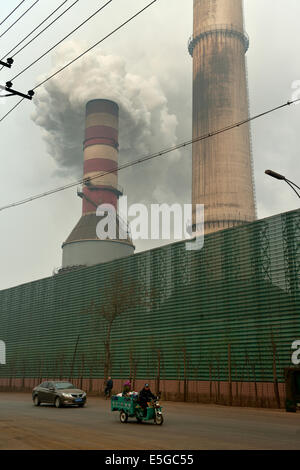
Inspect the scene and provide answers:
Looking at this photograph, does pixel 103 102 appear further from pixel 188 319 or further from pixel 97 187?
pixel 188 319

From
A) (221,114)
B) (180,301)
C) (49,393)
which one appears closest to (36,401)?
(49,393)

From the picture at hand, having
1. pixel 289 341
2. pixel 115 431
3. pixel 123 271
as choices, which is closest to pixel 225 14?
pixel 123 271

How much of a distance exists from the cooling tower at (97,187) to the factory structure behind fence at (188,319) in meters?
18.8

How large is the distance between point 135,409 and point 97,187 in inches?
2491

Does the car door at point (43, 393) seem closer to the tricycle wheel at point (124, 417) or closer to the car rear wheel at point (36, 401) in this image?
the car rear wheel at point (36, 401)

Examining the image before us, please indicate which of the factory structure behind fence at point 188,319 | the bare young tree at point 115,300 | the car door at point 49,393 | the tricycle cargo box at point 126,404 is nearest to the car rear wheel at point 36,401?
the car door at point 49,393

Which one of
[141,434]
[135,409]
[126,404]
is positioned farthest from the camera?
[126,404]

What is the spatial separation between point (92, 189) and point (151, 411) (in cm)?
6424

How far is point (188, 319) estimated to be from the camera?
3878 centimetres

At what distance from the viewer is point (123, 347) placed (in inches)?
1745

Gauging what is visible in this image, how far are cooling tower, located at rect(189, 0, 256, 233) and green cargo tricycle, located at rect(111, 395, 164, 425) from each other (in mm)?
58400

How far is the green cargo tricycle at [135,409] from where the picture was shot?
17.1 meters

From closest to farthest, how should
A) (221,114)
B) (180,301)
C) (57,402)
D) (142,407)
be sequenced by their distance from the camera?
1. (142,407)
2. (57,402)
3. (180,301)
4. (221,114)
